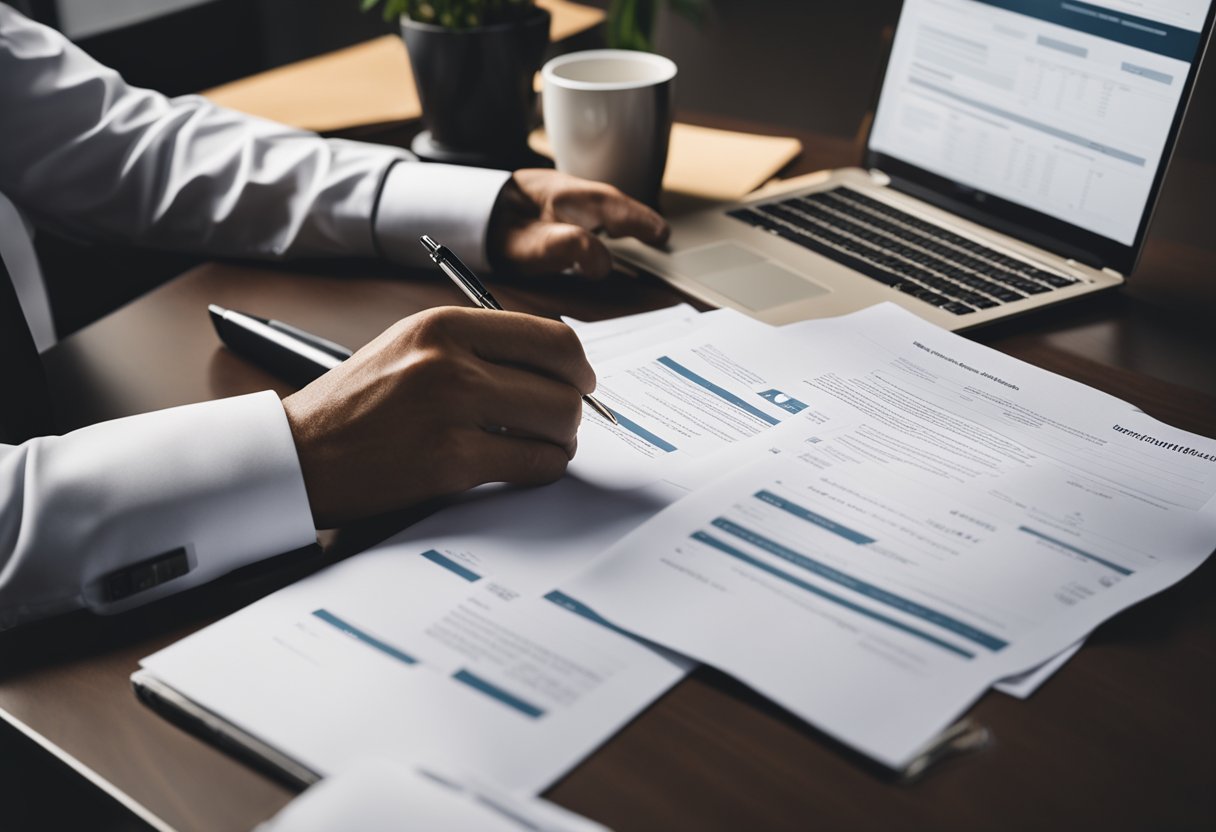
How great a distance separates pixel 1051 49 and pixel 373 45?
1.09 metres

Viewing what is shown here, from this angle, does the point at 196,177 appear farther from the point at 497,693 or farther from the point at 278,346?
the point at 497,693

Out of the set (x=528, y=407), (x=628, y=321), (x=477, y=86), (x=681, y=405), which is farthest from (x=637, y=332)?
(x=477, y=86)

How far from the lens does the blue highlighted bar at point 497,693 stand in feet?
1.62

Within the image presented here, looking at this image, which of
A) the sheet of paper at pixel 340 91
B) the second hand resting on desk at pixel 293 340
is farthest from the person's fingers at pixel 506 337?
the sheet of paper at pixel 340 91

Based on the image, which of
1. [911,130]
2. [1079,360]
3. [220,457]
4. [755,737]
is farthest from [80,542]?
[911,130]

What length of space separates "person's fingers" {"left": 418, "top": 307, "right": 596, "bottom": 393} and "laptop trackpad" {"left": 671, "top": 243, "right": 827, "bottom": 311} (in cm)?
27

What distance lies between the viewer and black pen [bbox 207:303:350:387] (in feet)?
2.55

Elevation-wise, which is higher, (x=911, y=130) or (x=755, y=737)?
(x=911, y=130)

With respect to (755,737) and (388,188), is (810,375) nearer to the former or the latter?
(755,737)

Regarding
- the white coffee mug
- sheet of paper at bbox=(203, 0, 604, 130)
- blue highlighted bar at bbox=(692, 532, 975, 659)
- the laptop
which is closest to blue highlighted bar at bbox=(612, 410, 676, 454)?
blue highlighted bar at bbox=(692, 532, 975, 659)

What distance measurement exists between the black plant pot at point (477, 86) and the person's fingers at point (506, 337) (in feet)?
1.79

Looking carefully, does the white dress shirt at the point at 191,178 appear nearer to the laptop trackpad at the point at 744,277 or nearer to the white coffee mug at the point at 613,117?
the white coffee mug at the point at 613,117

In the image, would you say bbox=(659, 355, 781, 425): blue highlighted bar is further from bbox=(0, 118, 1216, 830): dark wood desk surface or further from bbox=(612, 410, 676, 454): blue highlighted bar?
bbox=(0, 118, 1216, 830): dark wood desk surface

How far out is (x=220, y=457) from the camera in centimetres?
64
